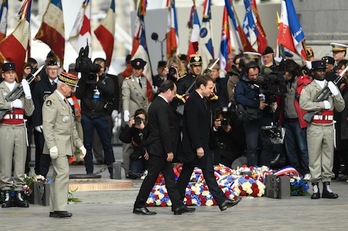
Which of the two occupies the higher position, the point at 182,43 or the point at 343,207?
the point at 182,43

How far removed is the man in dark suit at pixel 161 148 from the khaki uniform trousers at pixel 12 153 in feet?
6.90

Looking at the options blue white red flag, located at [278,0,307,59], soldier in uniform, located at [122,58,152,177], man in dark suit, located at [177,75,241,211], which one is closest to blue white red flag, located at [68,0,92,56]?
soldier in uniform, located at [122,58,152,177]

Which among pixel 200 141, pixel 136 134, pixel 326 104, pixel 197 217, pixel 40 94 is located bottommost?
pixel 197 217

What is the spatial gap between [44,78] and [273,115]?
3.89 metres

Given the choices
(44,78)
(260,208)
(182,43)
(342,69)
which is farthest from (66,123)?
(182,43)

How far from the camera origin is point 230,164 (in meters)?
23.7

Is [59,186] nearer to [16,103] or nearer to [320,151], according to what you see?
[16,103]

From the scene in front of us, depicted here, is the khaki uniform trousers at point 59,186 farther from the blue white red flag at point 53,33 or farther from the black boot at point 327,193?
the blue white red flag at point 53,33

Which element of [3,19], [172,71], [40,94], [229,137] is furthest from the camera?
[3,19]

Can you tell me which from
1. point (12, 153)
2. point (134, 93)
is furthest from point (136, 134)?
point (12, 153)

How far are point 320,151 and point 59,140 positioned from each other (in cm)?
433

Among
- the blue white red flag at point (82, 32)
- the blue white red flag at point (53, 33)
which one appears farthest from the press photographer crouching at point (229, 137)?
the blue white red flag at point (53, 33)

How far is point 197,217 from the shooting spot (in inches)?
683

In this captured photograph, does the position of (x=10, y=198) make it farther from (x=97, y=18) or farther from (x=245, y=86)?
(x=97, y=18)
